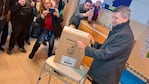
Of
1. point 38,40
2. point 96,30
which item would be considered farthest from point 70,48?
point 38,40

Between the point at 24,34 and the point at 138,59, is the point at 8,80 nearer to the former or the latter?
the point at 24,34

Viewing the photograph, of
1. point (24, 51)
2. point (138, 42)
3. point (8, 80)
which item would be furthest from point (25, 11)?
point (138, 42)

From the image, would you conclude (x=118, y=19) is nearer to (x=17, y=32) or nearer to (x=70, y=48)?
(x=70, y=48)

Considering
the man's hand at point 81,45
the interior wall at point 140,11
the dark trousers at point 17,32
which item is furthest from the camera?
the dark trousers at point 17,32

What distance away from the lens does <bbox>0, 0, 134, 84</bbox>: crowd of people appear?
184 centimetres

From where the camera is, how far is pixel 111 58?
1877 millimetres

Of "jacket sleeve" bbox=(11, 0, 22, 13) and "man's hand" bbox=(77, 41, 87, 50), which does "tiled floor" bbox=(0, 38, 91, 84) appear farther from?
"man's hand" bbox=(77, 41, 87, 50)

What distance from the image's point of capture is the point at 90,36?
221cm

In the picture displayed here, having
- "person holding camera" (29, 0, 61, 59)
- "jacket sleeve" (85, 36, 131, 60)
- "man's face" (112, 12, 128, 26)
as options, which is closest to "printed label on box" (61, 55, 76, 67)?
"jacket sleeve" (85, 36, 131, 60)

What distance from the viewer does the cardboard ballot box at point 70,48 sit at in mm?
2133

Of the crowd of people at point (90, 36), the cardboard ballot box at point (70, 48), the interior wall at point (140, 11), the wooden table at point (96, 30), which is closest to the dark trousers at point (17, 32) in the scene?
the crowd of people at point (90, 36)

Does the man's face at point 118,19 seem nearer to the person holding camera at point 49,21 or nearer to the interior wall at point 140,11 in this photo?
the interior wall at point 140,11

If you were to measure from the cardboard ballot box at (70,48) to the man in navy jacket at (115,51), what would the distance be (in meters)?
0.16

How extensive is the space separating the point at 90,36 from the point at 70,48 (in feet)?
0.85
